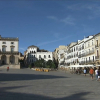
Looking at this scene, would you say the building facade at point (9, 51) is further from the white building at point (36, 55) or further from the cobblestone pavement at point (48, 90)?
the cobblestone pavement at point (48, 90)

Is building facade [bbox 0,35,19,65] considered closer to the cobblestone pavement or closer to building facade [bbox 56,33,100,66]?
building facade [bbox 56,33,100,66]

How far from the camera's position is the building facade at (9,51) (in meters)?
83.9

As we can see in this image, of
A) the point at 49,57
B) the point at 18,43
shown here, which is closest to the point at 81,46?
the point at 18,43

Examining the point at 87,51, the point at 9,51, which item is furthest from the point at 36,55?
the point at 87,51

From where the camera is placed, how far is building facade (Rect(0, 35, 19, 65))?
83.9m

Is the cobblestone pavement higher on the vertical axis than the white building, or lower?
lower

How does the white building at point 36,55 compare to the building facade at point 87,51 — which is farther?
the white building at point 36,55

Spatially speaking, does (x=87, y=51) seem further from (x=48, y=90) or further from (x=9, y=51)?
(x=48, y=90)

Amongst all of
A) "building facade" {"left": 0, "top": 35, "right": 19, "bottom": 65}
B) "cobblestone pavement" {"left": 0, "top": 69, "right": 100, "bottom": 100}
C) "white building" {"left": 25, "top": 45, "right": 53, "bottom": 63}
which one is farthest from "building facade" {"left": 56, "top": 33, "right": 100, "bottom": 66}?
"white building" {"left": 25, "top": 45, "right": 53, "bottom": 63}

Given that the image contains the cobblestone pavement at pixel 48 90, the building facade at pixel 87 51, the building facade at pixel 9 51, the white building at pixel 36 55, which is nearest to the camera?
the cobblestone pavement at pixel 48 90

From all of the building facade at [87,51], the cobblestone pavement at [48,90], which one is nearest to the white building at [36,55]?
the building facade at [87,51]

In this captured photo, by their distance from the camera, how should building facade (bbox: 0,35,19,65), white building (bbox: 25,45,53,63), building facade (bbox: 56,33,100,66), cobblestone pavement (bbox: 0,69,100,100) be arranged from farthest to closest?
white building (bbox: 25,45,53,63) → building facade (bbox: 0,35,19,65) → building facade (bbox: 56,33,100,66) → cobblestone pavement (bbox: 0,69,100,100)

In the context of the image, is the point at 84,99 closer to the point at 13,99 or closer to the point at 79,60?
the point at 13,99

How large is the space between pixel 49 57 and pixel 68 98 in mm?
97687
